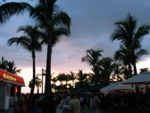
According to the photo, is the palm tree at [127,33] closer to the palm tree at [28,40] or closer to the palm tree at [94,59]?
the palm tree at [28,40]

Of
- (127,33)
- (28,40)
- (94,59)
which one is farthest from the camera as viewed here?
(94,59)

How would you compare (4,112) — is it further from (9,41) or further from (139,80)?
(139,80)

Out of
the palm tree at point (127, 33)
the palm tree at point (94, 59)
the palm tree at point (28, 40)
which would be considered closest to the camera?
the palm tree at point (127, 33)

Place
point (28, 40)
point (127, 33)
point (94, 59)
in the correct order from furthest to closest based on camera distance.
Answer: point (94, 59), point (28, 40), point (127, 33)

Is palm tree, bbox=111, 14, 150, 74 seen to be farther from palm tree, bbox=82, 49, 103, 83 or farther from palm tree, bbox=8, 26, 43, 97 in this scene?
palm tree, bbox=82, 49, 103, 83

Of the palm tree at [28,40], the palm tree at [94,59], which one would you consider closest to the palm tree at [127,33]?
the palm tree at [28,40]

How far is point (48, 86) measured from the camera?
47.7ft

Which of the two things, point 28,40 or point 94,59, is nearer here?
point 28,40

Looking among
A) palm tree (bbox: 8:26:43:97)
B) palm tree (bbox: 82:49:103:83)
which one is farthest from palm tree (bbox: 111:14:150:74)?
palm tree (bbox: 82:49:103:83)

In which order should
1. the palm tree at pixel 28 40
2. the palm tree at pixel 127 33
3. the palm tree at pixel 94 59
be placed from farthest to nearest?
the palm tree at pixel 94 59, the palm tree at pixel 28 40, the palm tree at pixel 127 33

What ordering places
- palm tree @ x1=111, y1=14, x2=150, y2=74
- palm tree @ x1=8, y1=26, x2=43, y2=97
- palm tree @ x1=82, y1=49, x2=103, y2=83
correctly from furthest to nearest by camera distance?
palm tree @ x1=82, y1=49, x2=103, y2=83 → palm tree @ x1=8, y1=26, x2=43, y2=97 → palm tree @ x1=111, y1=14, x2=150, y2=74

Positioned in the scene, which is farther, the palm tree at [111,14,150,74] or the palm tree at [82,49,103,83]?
the palm tree at [82,49,103,83]

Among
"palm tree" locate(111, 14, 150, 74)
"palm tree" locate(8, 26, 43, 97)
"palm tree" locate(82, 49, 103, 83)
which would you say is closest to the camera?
"palm tree" locate(111, 14, 150, 74)

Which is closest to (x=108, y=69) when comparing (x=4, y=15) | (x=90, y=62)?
(x=90, y=62)
